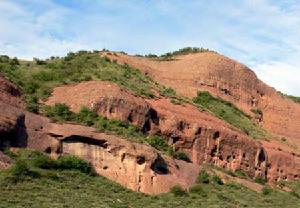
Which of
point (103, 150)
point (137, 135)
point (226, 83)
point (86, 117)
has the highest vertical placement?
point (226, 83)

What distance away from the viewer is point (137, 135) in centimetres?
4322

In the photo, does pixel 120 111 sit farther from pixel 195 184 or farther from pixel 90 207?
pixel 90 207

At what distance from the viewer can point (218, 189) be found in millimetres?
42250

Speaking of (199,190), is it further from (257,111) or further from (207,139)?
(257,111)

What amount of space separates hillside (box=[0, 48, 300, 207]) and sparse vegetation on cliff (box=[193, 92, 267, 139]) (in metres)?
0.18

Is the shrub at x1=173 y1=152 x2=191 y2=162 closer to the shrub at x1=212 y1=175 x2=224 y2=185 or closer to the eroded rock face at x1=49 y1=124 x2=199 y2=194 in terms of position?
the shrub at x1=212 y1=175 x2=224 y2=185

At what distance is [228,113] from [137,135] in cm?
2177

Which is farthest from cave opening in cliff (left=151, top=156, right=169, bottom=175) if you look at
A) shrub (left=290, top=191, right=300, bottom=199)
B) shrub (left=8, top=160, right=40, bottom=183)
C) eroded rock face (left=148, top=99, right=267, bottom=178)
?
shrub (left=290, top=191, right=300, bottom=199)

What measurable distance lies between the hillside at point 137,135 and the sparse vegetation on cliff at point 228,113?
7.1 inches

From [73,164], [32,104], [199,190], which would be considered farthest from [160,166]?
[32,104]

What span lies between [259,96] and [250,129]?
12.6 m

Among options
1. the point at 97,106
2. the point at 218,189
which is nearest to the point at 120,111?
the point at 97,106

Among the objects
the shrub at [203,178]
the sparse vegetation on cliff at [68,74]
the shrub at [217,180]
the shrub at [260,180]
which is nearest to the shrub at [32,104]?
the sparse vegetation on cliff at [68,74]

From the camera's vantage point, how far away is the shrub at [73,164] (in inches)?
1403
